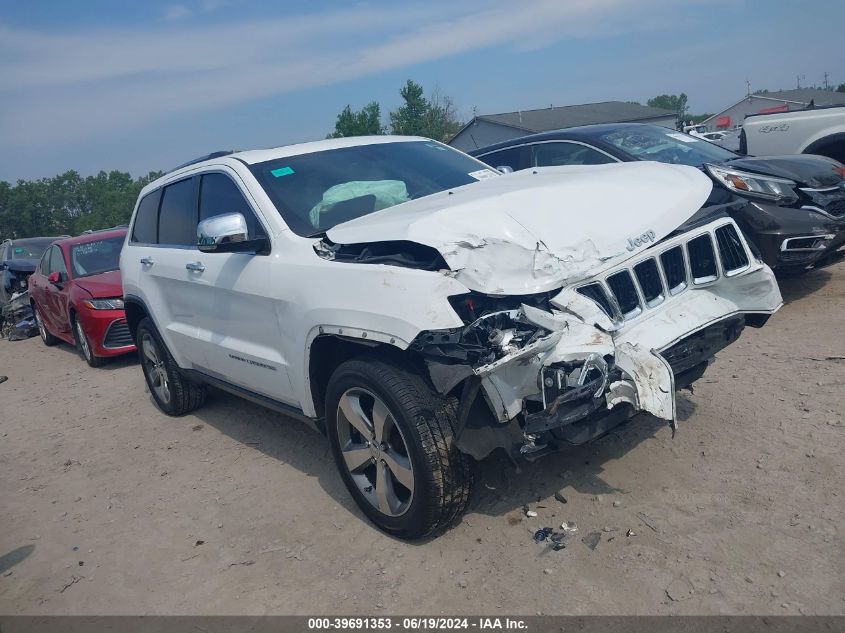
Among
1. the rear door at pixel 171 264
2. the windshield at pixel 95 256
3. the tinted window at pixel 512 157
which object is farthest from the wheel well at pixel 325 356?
the windshield at pixel 95 256

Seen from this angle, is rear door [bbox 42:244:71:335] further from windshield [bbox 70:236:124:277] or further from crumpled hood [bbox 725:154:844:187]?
crumpled hood [bbox 725:154:844:187]

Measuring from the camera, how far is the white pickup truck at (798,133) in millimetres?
7902

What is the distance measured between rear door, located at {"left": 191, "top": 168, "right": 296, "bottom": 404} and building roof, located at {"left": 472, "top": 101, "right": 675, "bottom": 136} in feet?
130

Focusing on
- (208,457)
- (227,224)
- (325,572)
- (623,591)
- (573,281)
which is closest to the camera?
(623,591)

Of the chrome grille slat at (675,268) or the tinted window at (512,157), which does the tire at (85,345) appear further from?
the chrome grille slat at (675,268)

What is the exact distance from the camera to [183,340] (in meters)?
5.14

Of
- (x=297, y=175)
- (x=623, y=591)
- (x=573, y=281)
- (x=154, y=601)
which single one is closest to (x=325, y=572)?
(x=154, y=601)

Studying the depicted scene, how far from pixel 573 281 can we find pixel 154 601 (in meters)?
2.48

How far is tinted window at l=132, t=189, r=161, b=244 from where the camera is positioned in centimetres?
571

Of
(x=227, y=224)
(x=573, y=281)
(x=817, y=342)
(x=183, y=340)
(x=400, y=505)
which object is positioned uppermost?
A: (x=227, y=224)

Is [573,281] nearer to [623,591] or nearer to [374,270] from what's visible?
[374,270]

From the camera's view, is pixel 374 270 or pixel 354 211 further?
pixel 354 211

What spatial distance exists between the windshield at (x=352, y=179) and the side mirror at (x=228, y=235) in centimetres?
24

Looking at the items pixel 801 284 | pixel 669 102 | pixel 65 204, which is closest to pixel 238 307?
pixel 801 284
